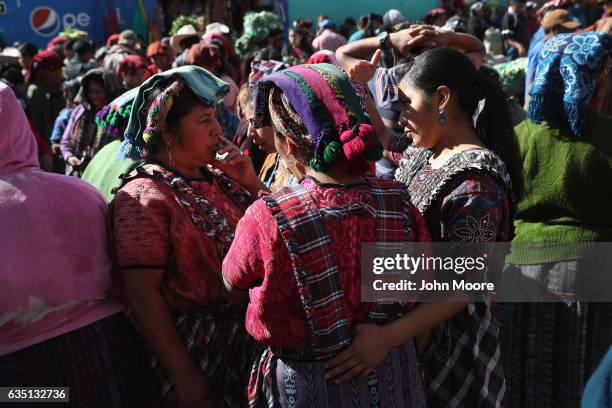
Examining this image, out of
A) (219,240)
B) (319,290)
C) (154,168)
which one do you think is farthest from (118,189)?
(319,290)

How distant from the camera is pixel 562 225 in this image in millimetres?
3162

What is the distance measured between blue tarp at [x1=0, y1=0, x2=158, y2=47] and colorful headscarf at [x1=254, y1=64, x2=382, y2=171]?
13160mm

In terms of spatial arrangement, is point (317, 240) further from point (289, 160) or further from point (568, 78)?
point (568, 78)

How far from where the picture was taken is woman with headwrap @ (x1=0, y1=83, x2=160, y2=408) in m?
2.12

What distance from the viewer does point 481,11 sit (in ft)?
41.9

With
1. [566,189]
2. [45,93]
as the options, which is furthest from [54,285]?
[45,93]

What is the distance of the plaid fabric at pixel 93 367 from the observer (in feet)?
7.15

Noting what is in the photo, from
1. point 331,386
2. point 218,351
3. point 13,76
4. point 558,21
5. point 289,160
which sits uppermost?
point 289,160

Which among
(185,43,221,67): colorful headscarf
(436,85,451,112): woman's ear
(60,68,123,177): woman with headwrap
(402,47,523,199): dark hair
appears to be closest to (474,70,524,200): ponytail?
(402,47,523,199): dark hair

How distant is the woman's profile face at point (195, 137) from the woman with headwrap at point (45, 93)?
19.2ft

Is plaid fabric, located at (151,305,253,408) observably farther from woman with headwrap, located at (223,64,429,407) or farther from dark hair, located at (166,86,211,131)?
dark hair, located at (166,86,211,131)

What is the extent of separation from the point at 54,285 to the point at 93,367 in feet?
1.08

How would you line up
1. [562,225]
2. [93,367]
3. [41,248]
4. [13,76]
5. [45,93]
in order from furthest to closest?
[13,76] < [45,93] < [562,225] < [93,367] < [41,248]

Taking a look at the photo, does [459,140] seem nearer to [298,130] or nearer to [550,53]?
[298,130]
